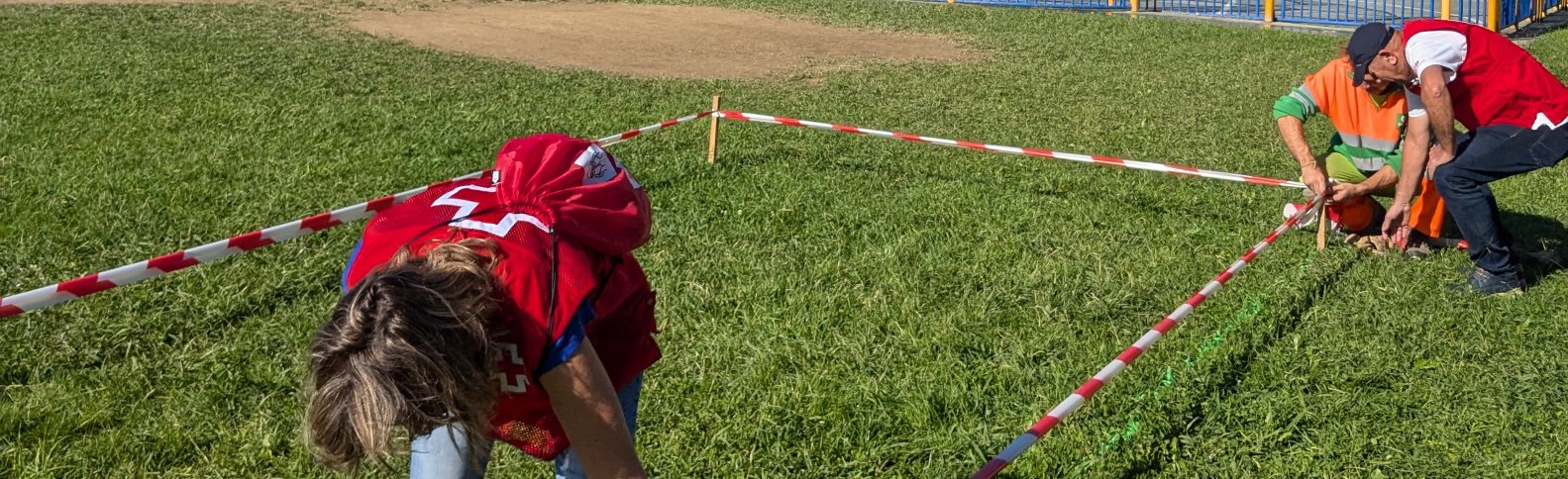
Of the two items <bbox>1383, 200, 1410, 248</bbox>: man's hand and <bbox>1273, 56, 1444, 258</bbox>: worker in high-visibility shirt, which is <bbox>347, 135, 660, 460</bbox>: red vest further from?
<bbox>1273, 56, 1444, 258</bbox>: worker in high-visibility shirt

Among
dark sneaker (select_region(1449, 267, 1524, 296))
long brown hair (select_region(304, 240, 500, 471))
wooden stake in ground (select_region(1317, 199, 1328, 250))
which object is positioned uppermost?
long brown hair (select_region(304, 240, 500, 471))

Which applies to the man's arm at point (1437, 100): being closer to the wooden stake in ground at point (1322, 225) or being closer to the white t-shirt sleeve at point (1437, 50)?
the white t-shirt sleeve at point (1437, 50)

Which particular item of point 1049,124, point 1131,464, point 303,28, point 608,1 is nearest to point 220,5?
point 303,28

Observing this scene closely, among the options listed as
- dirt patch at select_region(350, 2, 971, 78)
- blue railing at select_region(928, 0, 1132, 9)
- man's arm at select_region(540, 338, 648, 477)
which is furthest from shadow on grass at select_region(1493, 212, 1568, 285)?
blue railing at select_region(928, 0, 1132, 9)

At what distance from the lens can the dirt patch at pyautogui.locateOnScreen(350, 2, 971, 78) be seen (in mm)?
14780

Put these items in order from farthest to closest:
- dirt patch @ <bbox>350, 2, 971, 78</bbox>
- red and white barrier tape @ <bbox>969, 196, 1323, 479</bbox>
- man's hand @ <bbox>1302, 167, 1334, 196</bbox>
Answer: dirt patch @ <bbox>350, 2, 971, 78</bbox>
man's hand @ <bbox>1302, 167, 1334, 196</bbox>
red and white barrier tape @ <bbox>969, 196, 1323, 479</bbox>

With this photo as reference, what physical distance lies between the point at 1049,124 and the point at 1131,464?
270 inches

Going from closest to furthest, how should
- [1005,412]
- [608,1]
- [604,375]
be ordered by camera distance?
[604,375] < [1005,412] < [608,1]

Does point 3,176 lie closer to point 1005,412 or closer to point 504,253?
point 1005,412

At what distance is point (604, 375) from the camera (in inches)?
91.2

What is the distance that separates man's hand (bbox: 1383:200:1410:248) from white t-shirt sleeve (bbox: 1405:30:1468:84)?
24.1 inches

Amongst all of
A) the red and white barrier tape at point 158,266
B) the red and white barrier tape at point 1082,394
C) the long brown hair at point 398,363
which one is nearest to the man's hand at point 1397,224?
the red and white barrier tape at point 1082,394

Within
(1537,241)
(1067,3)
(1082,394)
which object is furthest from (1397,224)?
(1067,3)

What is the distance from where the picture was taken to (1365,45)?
6.16m
